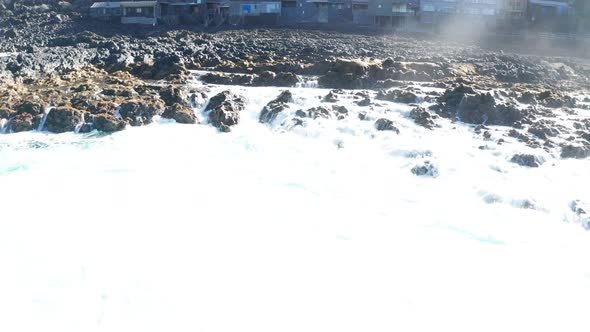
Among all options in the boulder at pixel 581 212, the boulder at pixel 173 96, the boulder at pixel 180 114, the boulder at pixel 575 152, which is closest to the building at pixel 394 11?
the boulder at pixel 173 96

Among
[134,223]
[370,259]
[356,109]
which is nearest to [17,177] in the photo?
[134,223]

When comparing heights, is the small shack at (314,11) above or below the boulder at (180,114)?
above

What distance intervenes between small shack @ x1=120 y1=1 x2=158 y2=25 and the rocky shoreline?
179 inches

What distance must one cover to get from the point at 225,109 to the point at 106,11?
91.7 ft

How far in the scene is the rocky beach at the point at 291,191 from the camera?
1035 cm

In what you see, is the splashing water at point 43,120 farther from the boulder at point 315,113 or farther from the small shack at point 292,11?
the small shack at point 292,11

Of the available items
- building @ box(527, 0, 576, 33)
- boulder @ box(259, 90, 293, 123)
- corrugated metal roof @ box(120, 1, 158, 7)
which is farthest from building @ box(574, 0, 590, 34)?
corrugated metal roof @ box(120, 1, 158, 7)

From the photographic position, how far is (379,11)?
44.5m

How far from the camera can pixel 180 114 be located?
21219mm

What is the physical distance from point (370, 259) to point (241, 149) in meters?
8.50

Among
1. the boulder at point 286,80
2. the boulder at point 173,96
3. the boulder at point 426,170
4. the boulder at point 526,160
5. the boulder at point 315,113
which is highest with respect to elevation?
the boulder at point 286,80

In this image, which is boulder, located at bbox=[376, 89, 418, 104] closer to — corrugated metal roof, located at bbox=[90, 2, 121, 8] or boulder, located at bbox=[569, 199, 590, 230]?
boulder, located at bbox=[569, 199, 590, 230]

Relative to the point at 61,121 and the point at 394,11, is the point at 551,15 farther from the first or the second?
the point at 61,121

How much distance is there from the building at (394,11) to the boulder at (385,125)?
26904 millimetres
